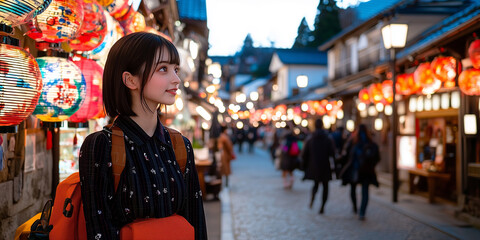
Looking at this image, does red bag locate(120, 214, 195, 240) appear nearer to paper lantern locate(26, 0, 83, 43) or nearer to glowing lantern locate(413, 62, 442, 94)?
paper lantern locate(26, 0, 83, 43)

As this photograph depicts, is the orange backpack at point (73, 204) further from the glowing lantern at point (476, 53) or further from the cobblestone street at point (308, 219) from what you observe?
the glowing lantern at point (476, 53)

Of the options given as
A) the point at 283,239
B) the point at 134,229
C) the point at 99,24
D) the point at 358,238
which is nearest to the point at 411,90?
the point at 358,238

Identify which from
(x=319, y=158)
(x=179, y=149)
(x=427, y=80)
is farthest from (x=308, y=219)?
(x=179, y=149)

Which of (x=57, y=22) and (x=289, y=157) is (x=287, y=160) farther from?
(x=57, y=22)

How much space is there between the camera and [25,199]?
5.25 metres

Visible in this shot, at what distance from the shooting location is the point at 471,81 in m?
8.55

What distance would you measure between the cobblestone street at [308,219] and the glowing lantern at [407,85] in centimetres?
339

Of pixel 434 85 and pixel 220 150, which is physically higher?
pixel 434 85

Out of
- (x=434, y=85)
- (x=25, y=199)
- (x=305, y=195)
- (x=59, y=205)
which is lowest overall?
(x=305, y=195)

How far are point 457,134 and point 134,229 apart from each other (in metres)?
12.1

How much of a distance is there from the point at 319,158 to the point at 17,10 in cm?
897

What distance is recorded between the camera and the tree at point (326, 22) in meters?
52.8

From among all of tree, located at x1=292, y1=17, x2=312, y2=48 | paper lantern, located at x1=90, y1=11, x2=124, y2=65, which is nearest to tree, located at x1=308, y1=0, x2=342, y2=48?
tree, located at x1=292, y1=17, x2=312, y2=48

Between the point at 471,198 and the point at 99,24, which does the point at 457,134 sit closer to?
the point at 471,198
